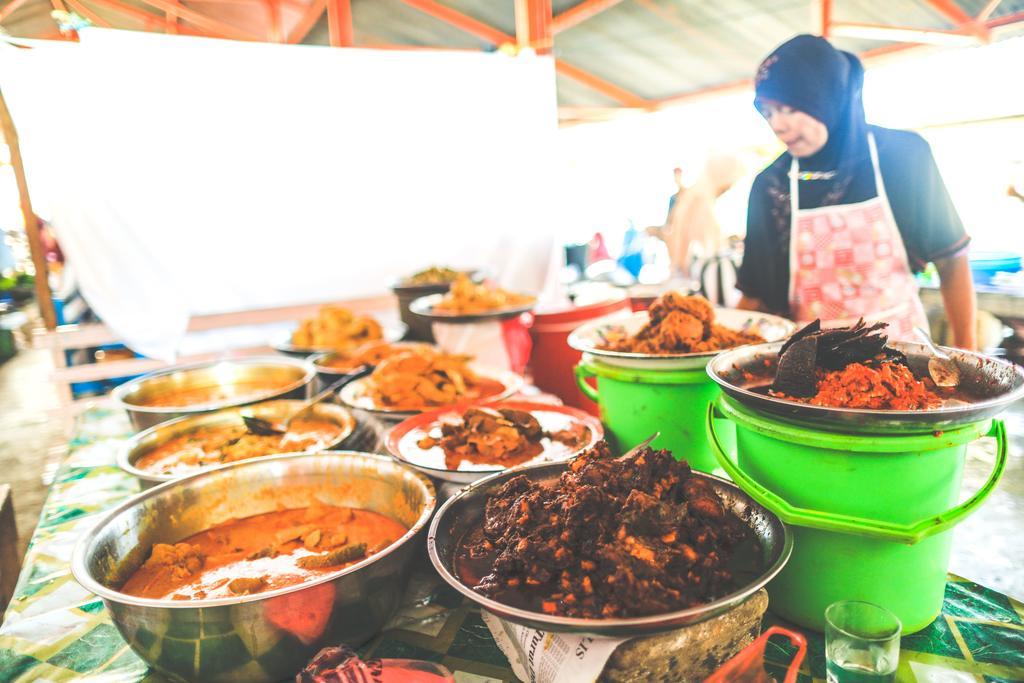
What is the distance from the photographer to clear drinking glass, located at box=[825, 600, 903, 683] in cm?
98

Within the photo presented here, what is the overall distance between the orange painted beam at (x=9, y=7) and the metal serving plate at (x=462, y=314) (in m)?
2.49

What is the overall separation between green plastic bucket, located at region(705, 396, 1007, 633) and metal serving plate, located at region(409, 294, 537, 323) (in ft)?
6.00

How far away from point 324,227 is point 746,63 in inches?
131

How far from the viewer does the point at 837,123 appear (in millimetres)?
2387

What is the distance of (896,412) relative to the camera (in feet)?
3.14

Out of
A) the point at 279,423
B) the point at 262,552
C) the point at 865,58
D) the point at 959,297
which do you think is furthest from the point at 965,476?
the point at 865,58

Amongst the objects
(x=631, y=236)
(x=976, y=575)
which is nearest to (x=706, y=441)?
(x=976, y=575)

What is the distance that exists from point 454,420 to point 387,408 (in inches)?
11.8

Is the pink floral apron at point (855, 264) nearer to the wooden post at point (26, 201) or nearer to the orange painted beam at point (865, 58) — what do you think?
the orange painted beam at point (865, 58)

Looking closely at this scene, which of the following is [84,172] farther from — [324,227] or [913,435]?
[913,435]

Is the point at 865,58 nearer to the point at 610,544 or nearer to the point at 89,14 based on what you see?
the point at 610,544

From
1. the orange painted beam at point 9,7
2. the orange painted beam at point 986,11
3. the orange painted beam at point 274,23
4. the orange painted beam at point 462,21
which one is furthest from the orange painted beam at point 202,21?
the orange painted beam at point 986,11

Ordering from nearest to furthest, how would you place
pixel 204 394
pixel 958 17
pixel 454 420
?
pixel 454 420 < pixel 958 17 < pixel 204 394

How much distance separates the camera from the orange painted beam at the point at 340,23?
4516 mm
